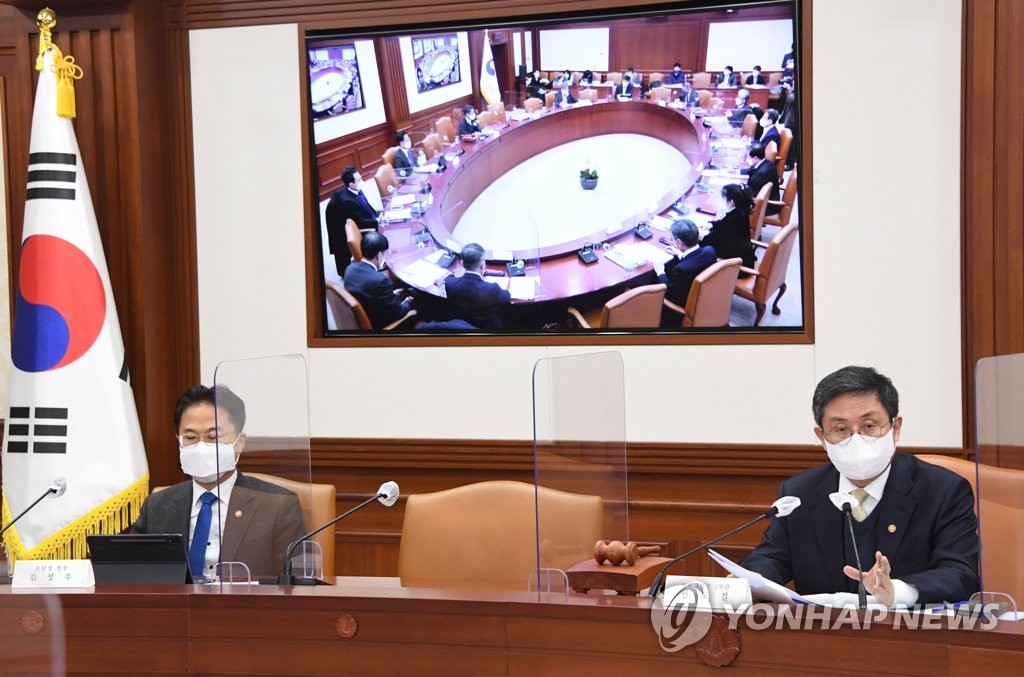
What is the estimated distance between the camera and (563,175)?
4.09 m

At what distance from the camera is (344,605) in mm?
2371

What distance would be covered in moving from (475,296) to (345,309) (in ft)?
1.74

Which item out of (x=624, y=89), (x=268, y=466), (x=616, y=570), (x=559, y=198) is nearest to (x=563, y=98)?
(x=624, y=89)

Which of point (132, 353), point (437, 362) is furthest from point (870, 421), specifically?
point (132, 353)

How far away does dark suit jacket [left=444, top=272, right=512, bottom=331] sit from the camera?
4.18 metres

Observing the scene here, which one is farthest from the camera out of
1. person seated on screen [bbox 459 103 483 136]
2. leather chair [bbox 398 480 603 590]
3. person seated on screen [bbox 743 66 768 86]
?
person seated on screen [bbox 459 103 483 136]

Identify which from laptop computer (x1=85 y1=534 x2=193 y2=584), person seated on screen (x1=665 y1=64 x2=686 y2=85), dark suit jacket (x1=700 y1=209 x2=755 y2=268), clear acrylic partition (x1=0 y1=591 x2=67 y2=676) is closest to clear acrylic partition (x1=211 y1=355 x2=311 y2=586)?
laptop computer (x1=85 y1=534 x2=193 y2=584)

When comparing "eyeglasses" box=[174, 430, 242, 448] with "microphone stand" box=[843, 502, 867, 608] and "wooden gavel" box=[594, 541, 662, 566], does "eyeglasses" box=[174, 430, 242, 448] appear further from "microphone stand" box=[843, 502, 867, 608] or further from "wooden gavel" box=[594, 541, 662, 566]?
"microphone stand" box=[843, 502, 867, 608]

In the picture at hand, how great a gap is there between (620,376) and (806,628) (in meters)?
0.87

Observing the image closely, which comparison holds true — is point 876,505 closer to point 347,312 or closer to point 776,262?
point 776,262

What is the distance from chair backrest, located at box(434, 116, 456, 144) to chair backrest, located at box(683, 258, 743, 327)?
108 centimetres

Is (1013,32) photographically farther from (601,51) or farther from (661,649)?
(661,649)

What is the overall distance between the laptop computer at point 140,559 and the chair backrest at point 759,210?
225cm

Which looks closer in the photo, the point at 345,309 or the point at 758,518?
the point at 758,518
